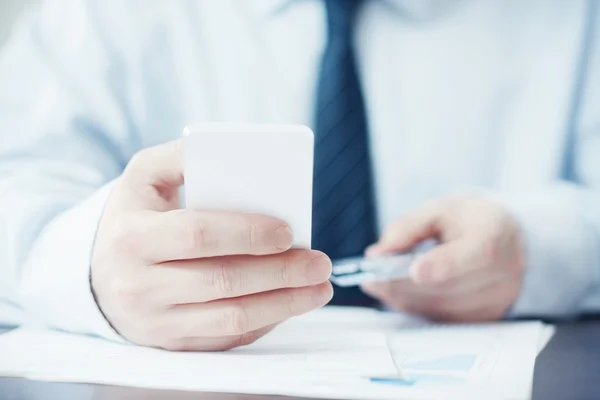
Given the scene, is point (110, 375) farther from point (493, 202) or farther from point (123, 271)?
point (493, 202)

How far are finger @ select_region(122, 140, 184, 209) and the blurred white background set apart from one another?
0.36 metres

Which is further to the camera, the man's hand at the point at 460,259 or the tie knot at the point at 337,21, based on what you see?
the tie knot at the point at 337,21

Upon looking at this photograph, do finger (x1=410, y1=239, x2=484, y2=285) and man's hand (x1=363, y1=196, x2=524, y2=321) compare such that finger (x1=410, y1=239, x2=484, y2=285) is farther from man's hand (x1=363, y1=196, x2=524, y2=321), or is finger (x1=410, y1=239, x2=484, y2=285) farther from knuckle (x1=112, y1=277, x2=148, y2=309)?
knuckle (x1=112, y1=277, x2=148, y2=309)

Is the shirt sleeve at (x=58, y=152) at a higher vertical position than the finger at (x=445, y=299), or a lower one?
higher

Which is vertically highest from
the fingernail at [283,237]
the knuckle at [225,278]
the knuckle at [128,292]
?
the fingernail at [283,237]

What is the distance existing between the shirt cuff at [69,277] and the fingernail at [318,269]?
155 millimetres

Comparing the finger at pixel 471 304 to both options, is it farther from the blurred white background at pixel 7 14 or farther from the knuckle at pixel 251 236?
the blurred white background at pixel 7 14

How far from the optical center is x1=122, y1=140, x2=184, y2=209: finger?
0.46 meters

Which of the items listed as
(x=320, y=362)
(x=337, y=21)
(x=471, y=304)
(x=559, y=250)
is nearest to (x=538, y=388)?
(x=320, y=362)

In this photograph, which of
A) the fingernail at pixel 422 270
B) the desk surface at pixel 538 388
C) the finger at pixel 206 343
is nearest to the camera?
the desk surface at pixel 538 388

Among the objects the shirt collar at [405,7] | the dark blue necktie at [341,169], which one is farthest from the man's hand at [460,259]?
the shirt collar at [405,7]

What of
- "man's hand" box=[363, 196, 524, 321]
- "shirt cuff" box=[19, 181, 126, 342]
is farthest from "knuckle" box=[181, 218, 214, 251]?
"man's hand" box=[363, 196, 524, 321]

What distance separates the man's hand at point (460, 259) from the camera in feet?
1.93

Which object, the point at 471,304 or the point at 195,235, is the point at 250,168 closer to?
the point at 195,235
